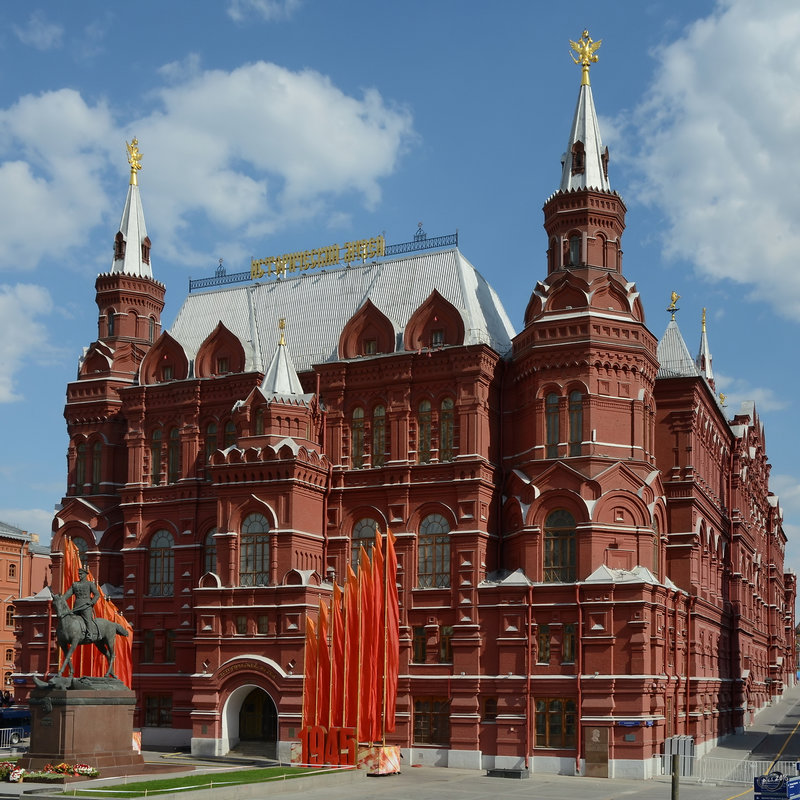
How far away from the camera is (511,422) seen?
55344 mm

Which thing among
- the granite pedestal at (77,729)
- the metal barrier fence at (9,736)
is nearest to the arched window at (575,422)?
the granite pedestal at (77,729)

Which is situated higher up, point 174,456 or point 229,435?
point 229,435

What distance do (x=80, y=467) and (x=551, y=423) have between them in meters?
27.1

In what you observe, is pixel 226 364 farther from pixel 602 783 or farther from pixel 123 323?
pixel 602 783

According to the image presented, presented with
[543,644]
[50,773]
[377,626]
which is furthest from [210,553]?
[50,773]

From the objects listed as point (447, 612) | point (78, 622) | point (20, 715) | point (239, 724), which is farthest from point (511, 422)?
point (20, 715)

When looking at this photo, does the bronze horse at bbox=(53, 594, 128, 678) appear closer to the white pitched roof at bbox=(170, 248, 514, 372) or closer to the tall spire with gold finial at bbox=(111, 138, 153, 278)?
the white pitched roof at bbox=(170, 248, 514, 372)

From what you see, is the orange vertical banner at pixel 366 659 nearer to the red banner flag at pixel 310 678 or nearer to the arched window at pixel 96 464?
the red banner flag at pixel 310 678

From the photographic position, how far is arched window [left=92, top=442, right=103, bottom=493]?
64125 mm

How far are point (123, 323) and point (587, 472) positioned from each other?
94.1 feet

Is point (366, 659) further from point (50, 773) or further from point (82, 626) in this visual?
point (50, 773)

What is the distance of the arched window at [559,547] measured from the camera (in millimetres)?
50938

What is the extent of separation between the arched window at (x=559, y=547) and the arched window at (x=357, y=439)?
33.5ft

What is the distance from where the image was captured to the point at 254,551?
5447cm
